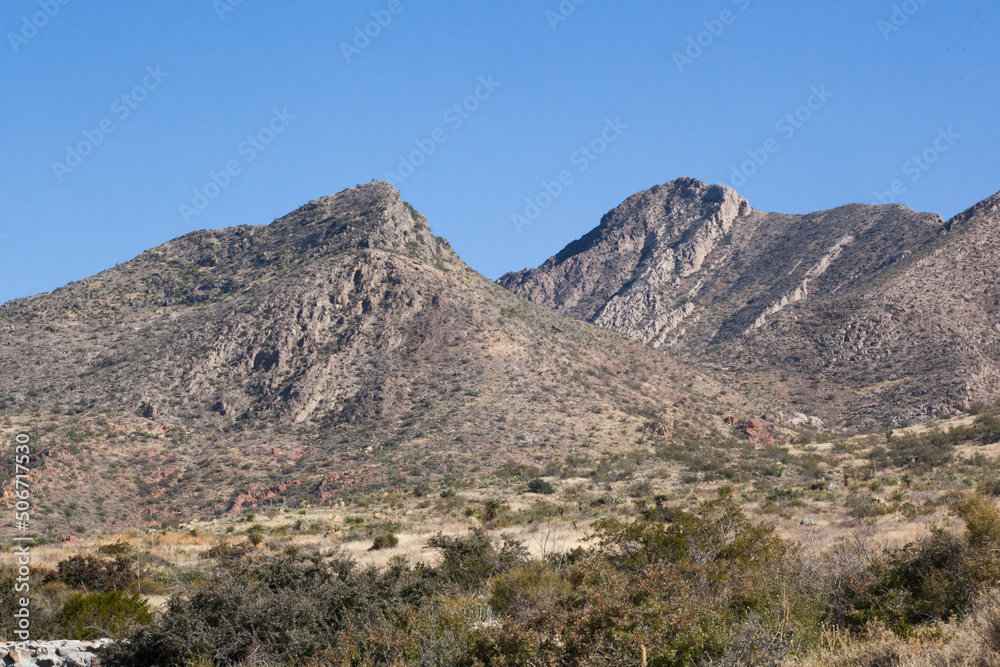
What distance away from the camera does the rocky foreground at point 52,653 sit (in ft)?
35.7

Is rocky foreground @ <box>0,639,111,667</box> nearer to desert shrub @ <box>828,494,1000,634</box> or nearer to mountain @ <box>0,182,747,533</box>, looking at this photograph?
desert shrub @ <box>828,494,1000,634</box>

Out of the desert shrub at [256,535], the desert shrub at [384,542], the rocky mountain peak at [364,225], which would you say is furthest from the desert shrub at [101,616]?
the rocky mountain peak at [364,225]

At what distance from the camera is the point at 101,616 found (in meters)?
12.5

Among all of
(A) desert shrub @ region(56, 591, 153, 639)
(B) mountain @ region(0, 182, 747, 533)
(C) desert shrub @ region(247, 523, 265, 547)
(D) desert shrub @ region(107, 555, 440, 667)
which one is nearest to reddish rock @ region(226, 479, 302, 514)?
(B) mountain @ region(0, 182, 747, 533)

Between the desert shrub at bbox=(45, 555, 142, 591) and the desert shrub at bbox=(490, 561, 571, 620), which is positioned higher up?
the desert shrub at bbox=(45, 555, 142, 591)

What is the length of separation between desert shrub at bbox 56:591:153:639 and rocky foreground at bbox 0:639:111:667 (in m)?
0.41

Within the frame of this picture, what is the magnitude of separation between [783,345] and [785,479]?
1684 inches

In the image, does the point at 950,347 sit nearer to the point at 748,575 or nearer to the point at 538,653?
the point at 748,575

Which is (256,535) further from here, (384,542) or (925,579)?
(925,579)

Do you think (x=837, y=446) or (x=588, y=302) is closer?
(x=837, y=446)

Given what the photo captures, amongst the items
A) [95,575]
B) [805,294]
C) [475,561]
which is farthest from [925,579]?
[805,294]

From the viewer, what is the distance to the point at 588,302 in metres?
116

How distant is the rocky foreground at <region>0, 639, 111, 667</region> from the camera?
10867 mm

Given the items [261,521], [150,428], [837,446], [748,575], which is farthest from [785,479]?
[150,428]
